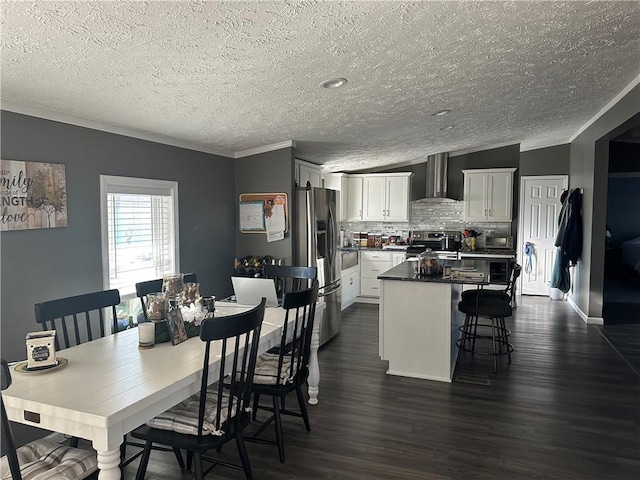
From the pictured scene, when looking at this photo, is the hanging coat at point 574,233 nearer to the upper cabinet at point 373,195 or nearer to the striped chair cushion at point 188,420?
the upper cabinet at point 373,195

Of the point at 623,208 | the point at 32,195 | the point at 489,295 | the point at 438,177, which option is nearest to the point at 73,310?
the point at 32,195

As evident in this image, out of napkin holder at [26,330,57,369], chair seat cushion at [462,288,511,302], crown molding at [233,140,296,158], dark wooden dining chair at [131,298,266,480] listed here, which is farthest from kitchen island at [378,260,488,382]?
napkin holder at [26,330,57,369]

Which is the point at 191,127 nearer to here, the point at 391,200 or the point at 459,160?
the point at 391,200

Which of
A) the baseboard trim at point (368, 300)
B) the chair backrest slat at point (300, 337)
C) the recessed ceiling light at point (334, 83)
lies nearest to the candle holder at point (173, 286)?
Answer: the chair backrest slat at point (300, 337)

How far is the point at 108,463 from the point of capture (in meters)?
1.64

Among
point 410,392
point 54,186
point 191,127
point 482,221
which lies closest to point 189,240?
point 191,127

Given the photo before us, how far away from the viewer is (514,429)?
297cm

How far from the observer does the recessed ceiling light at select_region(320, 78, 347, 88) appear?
2.85m

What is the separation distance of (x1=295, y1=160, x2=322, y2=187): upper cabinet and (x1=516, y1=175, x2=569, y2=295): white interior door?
3.77 metres

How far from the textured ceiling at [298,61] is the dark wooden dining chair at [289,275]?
1.28 meters

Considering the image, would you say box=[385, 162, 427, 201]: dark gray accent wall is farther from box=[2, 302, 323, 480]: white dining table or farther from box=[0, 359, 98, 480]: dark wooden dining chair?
box=[0, 359, 98, 480]: dark wooden dining chair

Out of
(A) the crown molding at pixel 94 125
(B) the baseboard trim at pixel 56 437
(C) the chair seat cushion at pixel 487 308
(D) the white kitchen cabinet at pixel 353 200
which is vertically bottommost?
(B) the baseboard trim at pixel 56 437

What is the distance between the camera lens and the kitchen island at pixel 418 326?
12.5ft

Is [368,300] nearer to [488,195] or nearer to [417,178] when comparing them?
[417,178]
